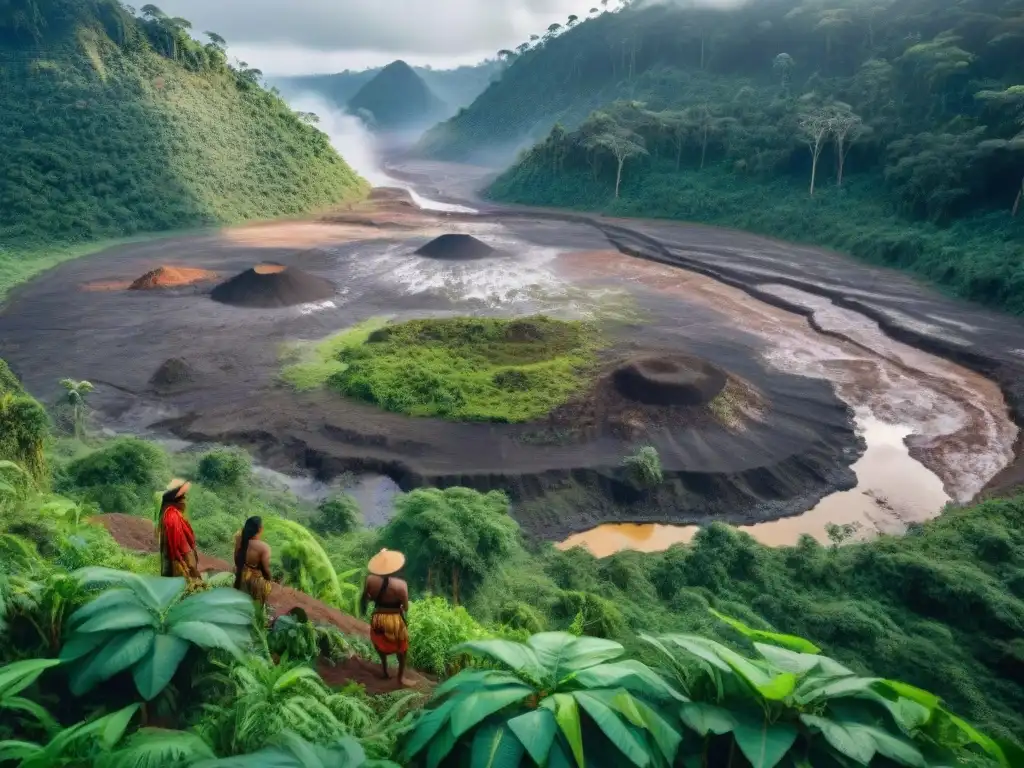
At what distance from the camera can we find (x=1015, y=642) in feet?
30.6

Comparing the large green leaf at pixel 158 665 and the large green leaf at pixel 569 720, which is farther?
the large green leaf at pixel 158 665

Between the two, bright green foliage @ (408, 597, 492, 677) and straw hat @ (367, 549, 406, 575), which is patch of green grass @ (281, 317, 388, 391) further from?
straw hat @ (367, 549, 406, 575)

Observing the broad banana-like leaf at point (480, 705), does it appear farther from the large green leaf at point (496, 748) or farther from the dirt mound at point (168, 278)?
the dirt mound at point (168, 278)

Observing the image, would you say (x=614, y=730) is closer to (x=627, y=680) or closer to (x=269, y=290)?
(x=627, y=680)

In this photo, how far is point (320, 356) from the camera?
889 inches

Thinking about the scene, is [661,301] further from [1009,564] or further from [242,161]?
[242,161]

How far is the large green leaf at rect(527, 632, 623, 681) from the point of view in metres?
3.76

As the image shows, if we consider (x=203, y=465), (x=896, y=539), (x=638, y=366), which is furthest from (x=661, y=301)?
(x=203, y=465)

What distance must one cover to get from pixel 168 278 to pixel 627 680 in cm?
3195

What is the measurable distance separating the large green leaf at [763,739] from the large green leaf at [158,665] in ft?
9.64

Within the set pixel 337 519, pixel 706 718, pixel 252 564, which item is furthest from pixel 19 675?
pixel 337 519

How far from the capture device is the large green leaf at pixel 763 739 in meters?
3.28

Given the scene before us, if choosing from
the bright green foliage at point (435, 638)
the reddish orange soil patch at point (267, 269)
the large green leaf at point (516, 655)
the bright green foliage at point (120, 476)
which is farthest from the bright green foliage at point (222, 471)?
the reddish orange soil patch at point (267, 269)

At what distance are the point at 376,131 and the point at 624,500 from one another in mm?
145275
